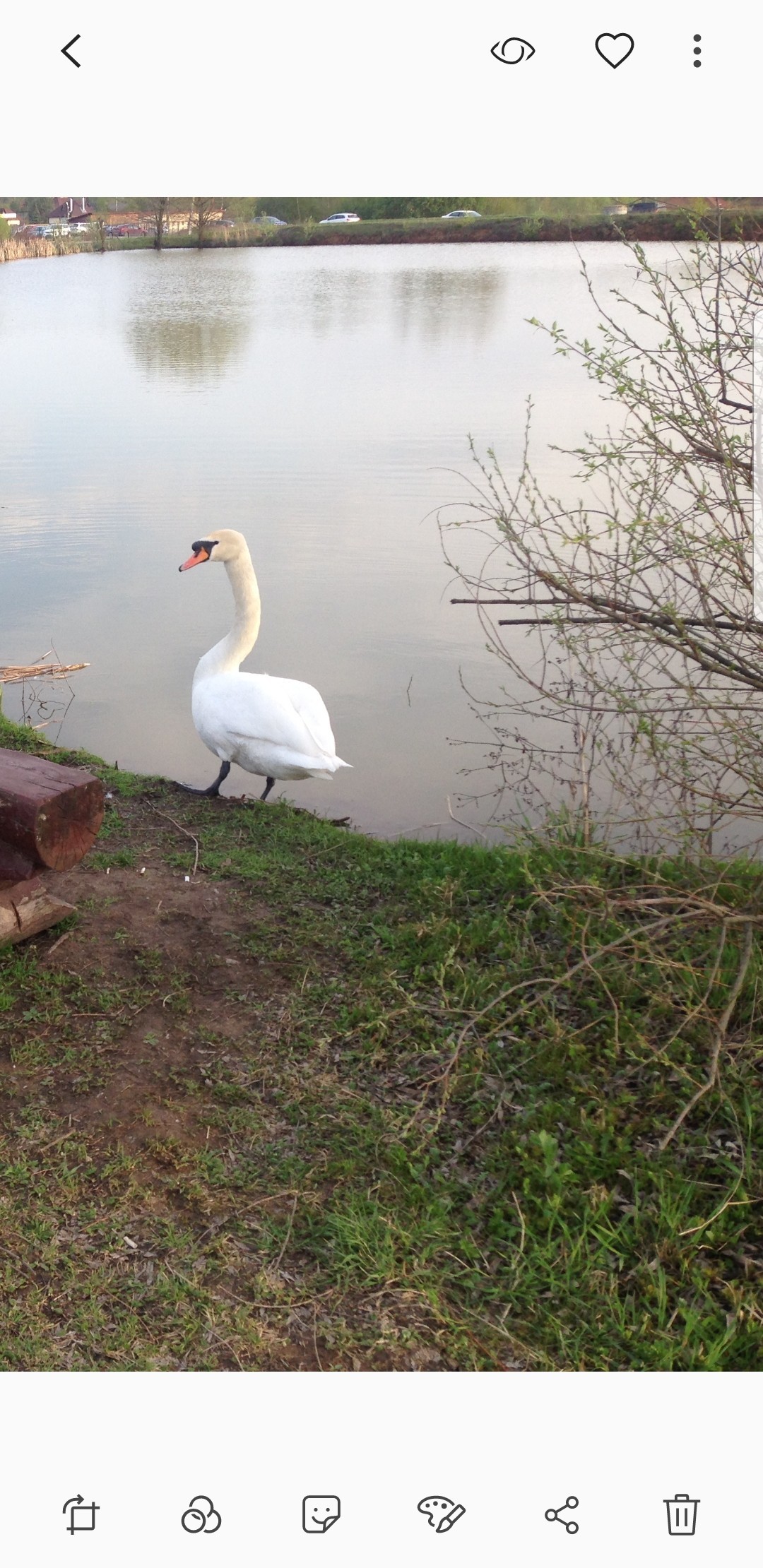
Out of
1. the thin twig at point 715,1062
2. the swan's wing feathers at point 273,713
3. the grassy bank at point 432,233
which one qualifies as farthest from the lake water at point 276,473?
the thin twig at point 715,1062

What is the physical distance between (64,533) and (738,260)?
28.1 feet

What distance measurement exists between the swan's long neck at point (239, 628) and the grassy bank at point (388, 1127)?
1940 millimetres

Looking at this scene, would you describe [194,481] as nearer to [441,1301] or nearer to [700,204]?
[700,204]

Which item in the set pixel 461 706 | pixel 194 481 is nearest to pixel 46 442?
pixel 194 481

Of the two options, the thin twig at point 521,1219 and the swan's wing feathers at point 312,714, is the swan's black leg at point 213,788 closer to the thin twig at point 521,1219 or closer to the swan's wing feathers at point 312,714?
the swan's wing feathers at point 312,714

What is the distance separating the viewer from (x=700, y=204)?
332 centimetres

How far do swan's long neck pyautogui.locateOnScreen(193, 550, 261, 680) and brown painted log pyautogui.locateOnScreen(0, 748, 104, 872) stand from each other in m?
2.51

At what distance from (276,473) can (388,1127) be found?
1021 centimetres

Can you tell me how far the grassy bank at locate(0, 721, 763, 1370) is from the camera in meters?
2.81

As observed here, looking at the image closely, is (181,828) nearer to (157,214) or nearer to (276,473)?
(157,214)

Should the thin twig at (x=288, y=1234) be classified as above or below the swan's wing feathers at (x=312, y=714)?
below

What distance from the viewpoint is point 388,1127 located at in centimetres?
348

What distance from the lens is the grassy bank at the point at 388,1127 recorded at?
9.21ft

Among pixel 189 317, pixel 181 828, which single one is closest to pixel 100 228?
pixel 189 317
